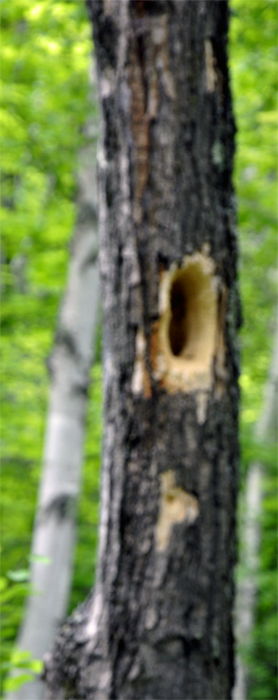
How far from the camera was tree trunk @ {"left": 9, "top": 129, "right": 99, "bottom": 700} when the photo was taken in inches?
182

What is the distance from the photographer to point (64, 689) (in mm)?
1642

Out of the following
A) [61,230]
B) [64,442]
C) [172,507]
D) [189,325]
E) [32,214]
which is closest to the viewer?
[172,507]

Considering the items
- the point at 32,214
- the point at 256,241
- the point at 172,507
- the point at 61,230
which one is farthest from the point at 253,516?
the point at 172,507

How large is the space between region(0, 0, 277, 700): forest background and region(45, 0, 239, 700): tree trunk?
7.92 ft

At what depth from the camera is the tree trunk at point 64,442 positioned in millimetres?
4613

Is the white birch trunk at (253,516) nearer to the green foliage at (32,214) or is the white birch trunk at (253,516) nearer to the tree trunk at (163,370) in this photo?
the green foliage at (32,214)

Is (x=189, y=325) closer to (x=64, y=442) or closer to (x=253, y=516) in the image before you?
(x=64, y=442)

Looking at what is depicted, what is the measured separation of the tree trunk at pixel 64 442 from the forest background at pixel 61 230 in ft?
0.70

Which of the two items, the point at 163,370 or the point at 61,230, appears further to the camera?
the point at 61,230

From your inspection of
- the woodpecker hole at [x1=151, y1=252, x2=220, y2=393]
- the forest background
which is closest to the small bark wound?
the woodpecker hole at [x1=151, y1=252, x2=220, y2=393]

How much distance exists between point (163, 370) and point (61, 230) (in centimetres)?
518

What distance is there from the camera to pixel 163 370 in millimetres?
1562

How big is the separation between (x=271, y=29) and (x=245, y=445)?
3.23m


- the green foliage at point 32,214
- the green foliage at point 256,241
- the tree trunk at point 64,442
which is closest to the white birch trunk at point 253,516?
the green foliage at point 256,241
